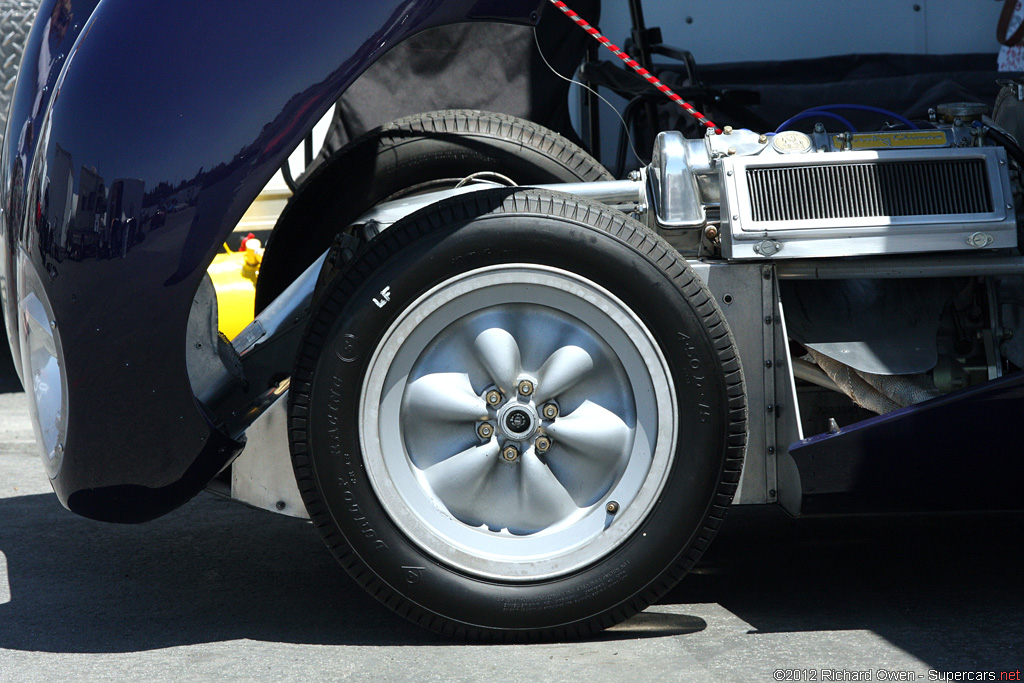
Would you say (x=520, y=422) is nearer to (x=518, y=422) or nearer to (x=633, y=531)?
(x=518, y=422)

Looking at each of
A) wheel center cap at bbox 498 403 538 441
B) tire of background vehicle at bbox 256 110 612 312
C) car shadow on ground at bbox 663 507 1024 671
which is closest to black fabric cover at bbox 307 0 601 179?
tire of background vehicle at bbox 256 110 612 312

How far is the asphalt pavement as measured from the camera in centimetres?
243

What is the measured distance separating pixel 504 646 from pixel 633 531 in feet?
1.31

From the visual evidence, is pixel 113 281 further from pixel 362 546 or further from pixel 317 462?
pixel 362 546

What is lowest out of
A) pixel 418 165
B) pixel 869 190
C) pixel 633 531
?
pixel 633 531

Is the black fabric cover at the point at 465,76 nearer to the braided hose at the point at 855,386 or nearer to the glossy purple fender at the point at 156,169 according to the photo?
the braided hose at the point at 855,386

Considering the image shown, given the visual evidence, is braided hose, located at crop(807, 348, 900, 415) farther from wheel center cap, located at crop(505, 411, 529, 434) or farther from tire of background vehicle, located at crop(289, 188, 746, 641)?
wheel center cap, located at crop(505, 411, 529, 434)

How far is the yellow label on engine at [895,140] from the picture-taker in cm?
274

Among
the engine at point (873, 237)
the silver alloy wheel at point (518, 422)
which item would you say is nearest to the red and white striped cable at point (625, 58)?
the engine at point (873, 237)

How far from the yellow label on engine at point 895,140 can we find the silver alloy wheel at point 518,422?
77 cm

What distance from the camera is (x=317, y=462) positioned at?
250cm

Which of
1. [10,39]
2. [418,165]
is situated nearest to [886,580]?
[418,165]

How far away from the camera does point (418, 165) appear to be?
3.45m

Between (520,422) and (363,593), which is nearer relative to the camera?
(520,422)
